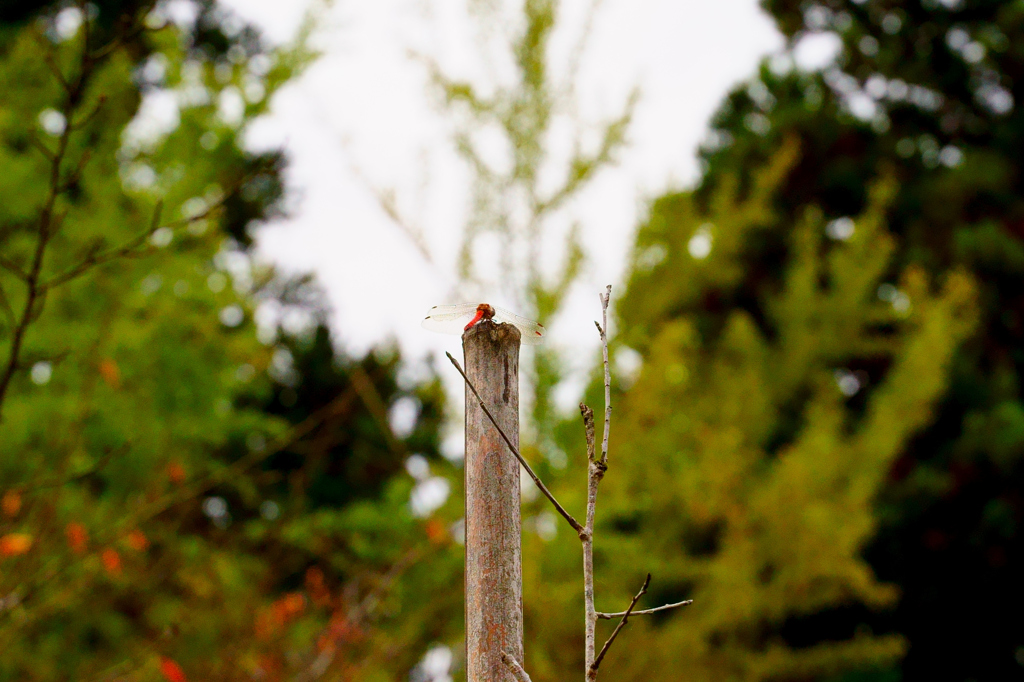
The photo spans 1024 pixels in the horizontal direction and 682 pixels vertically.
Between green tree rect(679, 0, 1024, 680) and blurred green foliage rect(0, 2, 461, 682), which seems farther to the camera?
green tree rect(679, 0, 1024, 680)

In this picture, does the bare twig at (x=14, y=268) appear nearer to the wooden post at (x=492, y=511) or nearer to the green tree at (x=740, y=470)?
the wooden post at (x=492, y=511)

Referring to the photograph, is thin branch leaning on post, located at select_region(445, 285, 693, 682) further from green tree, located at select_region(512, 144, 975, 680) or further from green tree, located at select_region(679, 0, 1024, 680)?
green tree, located at select_region(679, 0, 1024, 680)

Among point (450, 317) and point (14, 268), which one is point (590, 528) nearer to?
point (450, 317)

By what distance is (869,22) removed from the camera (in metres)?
11.7

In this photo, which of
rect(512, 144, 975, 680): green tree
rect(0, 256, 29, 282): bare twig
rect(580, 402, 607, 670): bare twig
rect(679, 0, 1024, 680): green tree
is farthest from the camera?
rect(679, 0, 1024, 680): green tree

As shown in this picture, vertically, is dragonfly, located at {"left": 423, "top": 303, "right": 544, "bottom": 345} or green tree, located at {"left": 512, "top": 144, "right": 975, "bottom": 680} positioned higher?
green tree, located at {"left": 512, "top": 144, "right": 975, "bottom": 680}

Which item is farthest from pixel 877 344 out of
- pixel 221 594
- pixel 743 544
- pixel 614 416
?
pixel 221 594

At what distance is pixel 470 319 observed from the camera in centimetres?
103

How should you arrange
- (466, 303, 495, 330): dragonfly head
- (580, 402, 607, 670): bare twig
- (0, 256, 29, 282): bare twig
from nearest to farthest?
(580, 402, 607, 670): bare twig, (466, 303, 495, 330): dragonfly head, (0, 256, 29, 282): bare twig

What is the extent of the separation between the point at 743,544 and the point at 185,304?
150 inches

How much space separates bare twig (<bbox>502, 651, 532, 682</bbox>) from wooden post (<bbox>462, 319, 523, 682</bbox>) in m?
0.02

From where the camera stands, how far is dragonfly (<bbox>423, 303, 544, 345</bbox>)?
100 cm

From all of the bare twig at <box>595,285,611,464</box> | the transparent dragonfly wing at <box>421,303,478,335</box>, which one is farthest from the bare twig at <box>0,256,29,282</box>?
the bare twig at <box>595,285,611,464</box>

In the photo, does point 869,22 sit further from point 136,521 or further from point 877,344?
point 136,521
